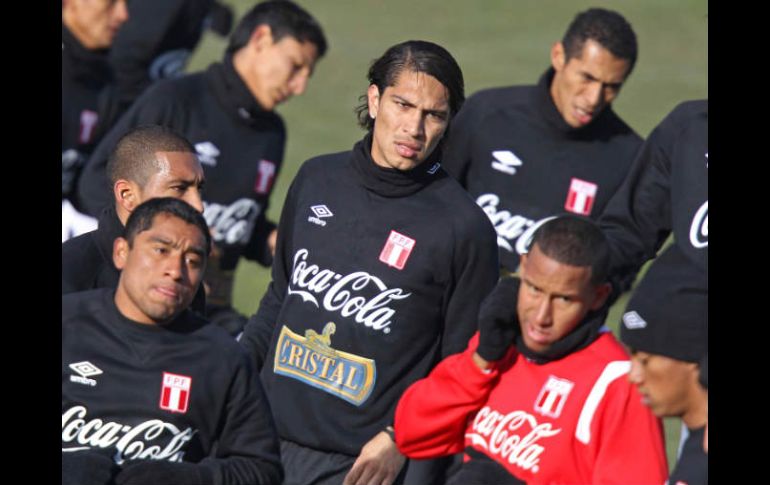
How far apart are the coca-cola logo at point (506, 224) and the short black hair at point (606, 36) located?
794 millimetres

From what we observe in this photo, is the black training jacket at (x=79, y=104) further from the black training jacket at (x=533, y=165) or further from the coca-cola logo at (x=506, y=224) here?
the coca-cola logo at (x=506, y=224)

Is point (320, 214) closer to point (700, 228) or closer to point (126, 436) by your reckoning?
point (126, 436)

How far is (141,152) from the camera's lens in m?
6.17

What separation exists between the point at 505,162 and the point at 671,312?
221cm

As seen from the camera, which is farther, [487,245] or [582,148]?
[582,148]

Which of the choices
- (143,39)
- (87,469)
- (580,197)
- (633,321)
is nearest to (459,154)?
(580,197)

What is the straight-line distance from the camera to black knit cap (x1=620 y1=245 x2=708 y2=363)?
16.5 feet

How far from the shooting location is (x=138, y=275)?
5.36 metres

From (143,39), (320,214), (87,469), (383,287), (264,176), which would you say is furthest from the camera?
(143,39)

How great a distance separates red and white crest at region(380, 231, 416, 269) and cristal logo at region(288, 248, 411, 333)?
0.27 ft
